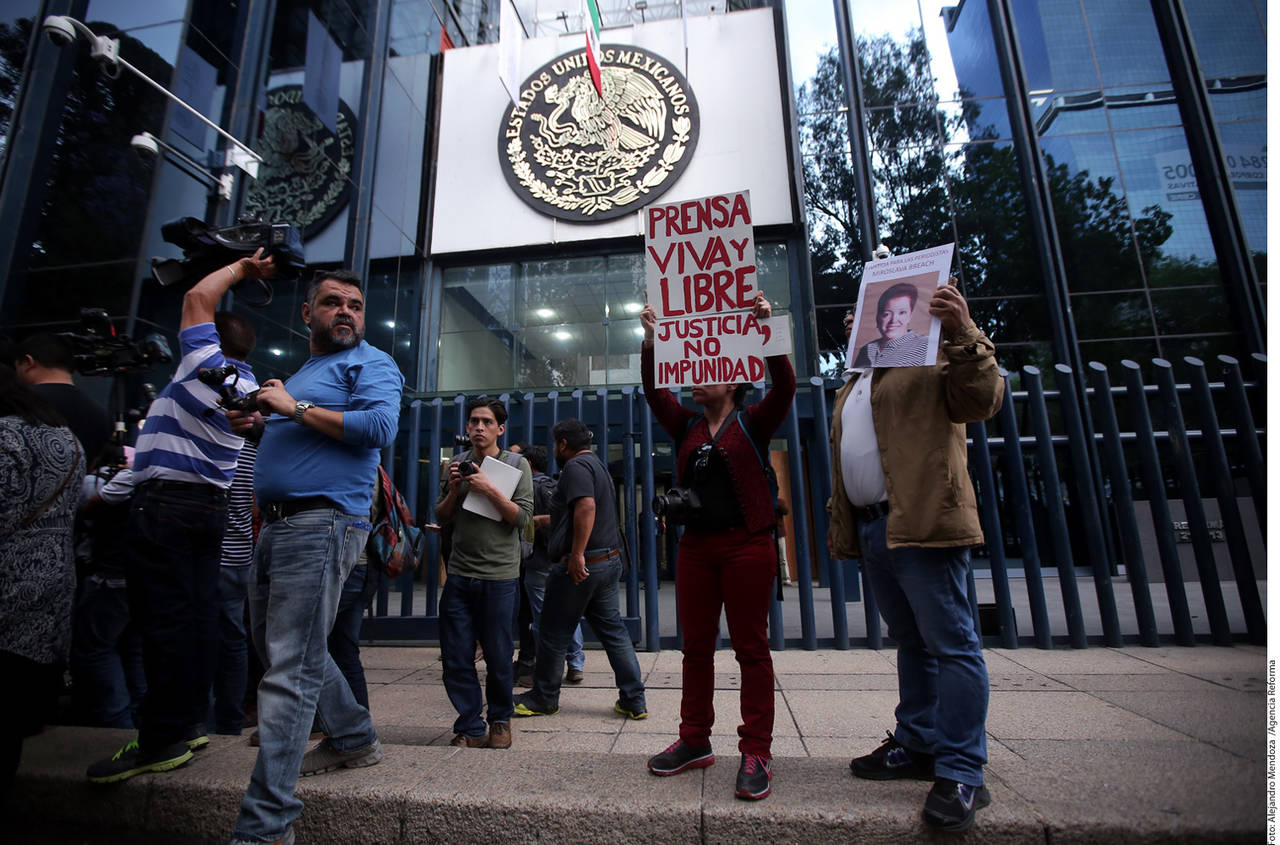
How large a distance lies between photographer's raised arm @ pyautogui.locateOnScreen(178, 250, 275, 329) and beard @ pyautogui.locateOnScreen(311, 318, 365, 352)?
0.43 metres

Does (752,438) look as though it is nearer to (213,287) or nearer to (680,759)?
(680,759)

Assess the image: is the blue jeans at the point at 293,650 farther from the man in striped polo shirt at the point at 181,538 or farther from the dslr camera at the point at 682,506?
the dslr camera at the point at 682,506

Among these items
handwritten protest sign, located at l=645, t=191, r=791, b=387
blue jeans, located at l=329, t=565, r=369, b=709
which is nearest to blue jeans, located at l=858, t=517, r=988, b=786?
handwritten protest sign, located at l=645, t=191, r=791, b=387

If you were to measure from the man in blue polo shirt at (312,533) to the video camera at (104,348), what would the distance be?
1.41m

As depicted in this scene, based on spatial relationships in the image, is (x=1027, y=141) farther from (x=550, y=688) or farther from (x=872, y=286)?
(x=550, y=688)

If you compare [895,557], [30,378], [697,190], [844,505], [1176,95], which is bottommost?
[895,557]

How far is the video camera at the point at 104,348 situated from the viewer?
141 inches

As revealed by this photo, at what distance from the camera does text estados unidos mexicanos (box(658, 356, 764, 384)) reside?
3049 millimetres

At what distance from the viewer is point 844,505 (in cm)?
286

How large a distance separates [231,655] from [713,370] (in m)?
3.13

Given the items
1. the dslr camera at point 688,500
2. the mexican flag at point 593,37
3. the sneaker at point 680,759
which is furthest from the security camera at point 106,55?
the sneaker at point 680,759

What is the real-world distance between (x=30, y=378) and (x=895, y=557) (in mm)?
4338

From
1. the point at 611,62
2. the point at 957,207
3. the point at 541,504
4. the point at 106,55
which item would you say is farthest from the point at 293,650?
the point at 611,62

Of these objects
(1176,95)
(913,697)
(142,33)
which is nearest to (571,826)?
(913,697)
